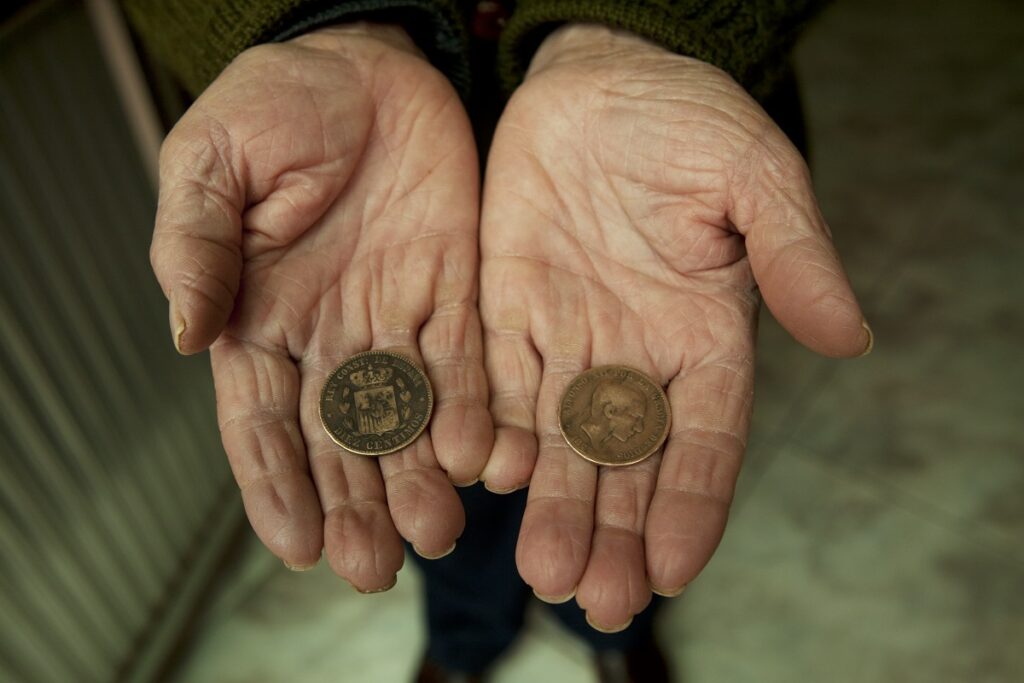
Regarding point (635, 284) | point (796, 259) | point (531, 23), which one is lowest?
point (635, 284)

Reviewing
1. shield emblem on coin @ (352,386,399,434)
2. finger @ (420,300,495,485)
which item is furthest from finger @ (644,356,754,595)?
shield emblem on coin @ (352,386,399,434)

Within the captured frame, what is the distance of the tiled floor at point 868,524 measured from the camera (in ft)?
6.51

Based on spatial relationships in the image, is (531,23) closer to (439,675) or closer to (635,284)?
(635,284)

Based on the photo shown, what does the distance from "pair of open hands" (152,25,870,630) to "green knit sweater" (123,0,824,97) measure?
0.15ft

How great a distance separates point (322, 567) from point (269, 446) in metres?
1.17

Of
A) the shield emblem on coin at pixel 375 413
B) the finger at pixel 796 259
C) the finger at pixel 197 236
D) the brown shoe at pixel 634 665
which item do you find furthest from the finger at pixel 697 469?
the brown shoe at pixel 634 665

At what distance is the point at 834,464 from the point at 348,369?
1.55m

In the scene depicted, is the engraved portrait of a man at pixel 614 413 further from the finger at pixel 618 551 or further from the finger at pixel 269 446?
the finger at pixel 269 446

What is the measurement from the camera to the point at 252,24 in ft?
4.32

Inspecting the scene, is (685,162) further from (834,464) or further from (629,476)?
(834,464)

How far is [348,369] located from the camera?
1209mm

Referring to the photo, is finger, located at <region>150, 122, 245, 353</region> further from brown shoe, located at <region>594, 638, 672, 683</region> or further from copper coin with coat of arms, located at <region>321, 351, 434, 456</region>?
brown shoe, located at <region>594, 638, 672, 683</region>

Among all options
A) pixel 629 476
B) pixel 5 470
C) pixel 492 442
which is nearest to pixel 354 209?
pixel 492 442

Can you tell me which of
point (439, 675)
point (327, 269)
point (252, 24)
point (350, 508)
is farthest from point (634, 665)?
point (252, 24)
